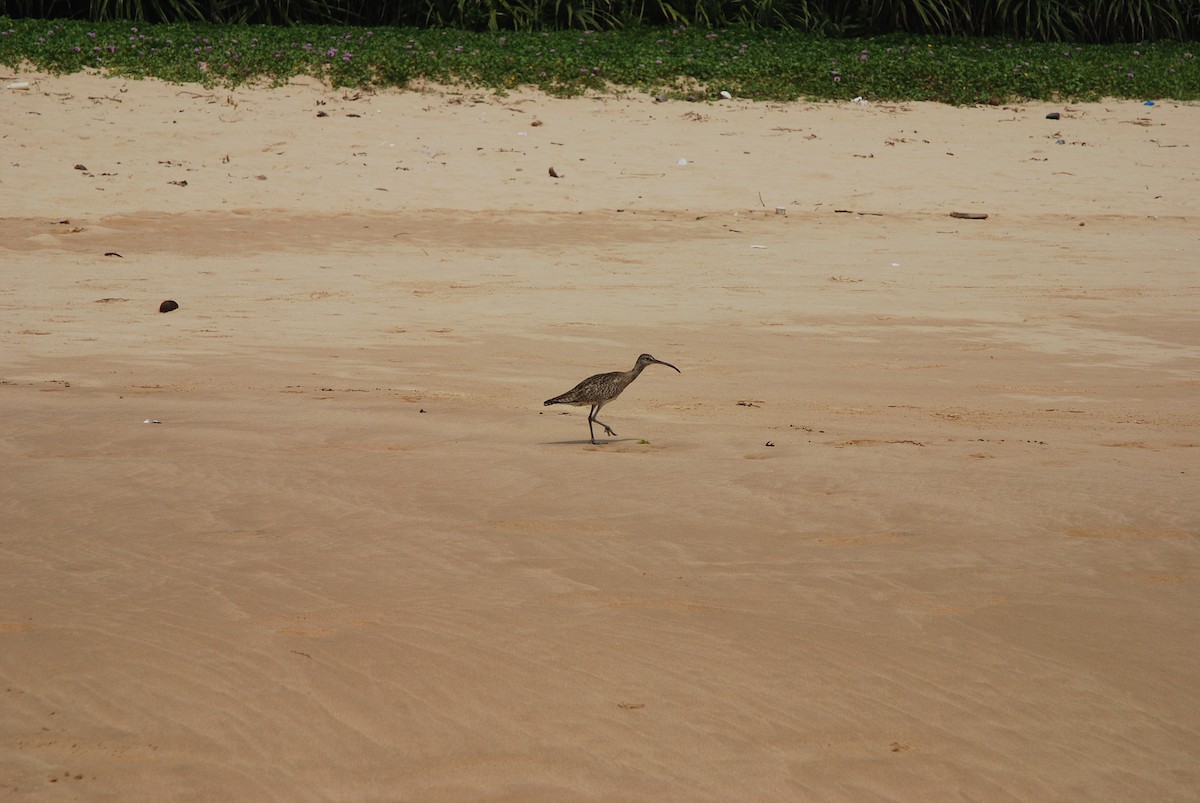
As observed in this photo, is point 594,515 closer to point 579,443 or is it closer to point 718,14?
point 579,443

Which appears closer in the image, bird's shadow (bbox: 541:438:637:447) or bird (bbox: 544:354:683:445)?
bird's shadow (bbox: 541:438:637:447)

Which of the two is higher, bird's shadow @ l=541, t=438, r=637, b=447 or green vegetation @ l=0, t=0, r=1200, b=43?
green vegetation @ l=0, t=0, r=1200, b=43

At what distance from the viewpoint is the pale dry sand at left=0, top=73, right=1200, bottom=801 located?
10.3 ft

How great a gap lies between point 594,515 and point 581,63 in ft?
51.3

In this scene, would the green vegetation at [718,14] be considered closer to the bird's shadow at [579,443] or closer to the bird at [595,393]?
the bird at [595,393]

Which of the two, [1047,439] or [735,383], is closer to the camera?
Answer: [1047,439]

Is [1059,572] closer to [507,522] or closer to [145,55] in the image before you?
[507,522]

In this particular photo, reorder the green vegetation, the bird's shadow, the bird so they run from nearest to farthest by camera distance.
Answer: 1. the bird's shadow
2. the bird
3. the green vegetation

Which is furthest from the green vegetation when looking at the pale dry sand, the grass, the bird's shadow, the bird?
the bird's shadow

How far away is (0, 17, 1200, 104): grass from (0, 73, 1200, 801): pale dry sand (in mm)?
5854

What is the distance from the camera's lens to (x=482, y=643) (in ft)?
12.0

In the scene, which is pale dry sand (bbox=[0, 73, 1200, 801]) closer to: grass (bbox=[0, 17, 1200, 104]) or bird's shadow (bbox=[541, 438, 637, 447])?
bird's shadow (bbox=[541, 438, 637, 447])

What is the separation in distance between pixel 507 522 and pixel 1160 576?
7.05 feet

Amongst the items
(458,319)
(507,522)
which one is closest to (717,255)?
(458,319)
